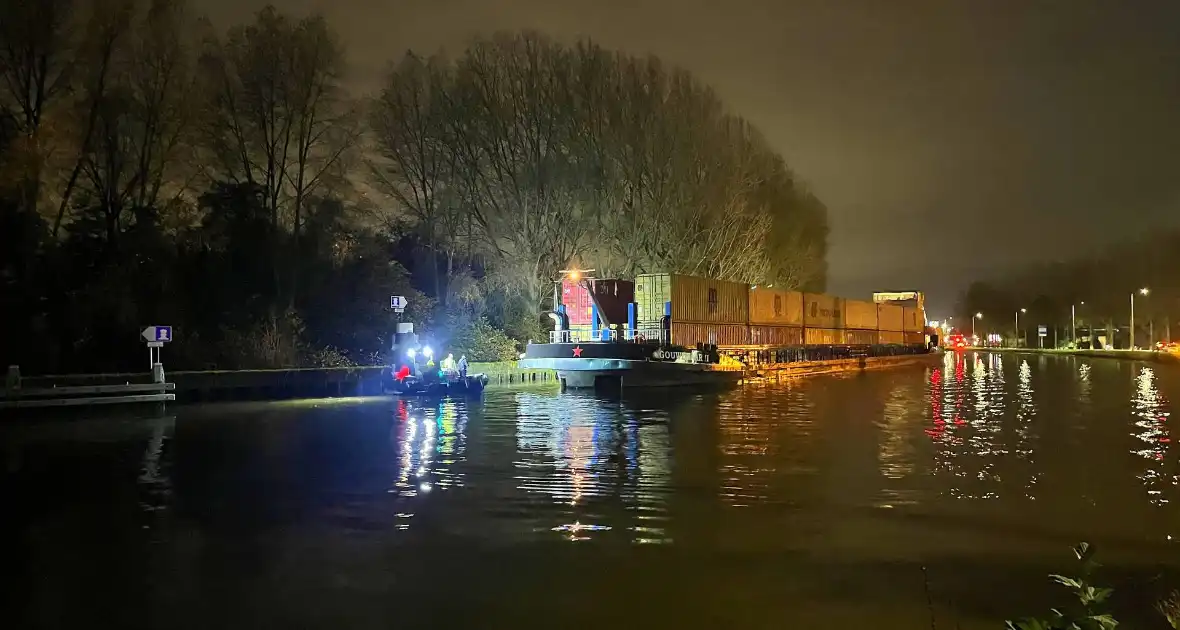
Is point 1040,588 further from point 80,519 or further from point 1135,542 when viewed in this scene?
point 80,519

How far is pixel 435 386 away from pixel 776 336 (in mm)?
23531

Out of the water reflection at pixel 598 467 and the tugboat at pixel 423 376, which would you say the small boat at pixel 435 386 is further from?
the water reflection at pixel 598 467

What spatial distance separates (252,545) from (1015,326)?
126m

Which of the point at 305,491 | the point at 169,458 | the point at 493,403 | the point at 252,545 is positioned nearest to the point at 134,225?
the point at 493,403

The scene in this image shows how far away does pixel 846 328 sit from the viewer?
182 ft

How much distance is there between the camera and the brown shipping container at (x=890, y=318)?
62719mm

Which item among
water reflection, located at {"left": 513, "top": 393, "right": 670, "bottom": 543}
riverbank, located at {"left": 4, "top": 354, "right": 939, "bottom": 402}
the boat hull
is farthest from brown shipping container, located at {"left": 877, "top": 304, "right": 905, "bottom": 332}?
water reflection, located at {"left": 513, "top": 393, "right": 670, "bottom": 543}

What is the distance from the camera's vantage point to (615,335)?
32.7 m

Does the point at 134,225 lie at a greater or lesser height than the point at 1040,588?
greater

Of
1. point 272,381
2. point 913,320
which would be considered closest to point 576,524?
point 272,381

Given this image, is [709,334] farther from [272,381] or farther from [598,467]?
[598,467]

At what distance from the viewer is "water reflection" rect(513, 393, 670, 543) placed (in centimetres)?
895

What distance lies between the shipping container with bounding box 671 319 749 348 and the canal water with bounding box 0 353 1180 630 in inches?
620

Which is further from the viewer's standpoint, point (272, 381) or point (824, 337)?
point (824, 337)
